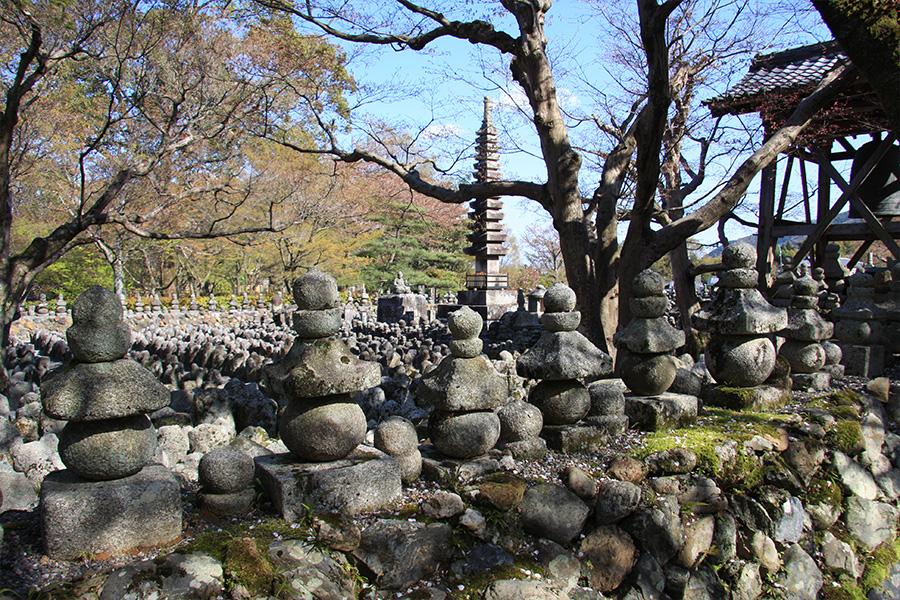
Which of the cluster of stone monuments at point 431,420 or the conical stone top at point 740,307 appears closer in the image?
the cluster of stone monuments at point 431,420

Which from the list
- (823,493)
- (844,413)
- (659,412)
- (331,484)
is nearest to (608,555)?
(659,412)

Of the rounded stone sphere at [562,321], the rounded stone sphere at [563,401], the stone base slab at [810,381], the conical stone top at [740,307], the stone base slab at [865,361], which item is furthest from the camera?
the stone base slab at [865,361]

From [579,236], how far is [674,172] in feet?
15.2

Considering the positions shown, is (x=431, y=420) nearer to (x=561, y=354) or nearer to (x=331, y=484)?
(x=331, y=484)

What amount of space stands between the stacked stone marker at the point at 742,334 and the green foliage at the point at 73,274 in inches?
1049

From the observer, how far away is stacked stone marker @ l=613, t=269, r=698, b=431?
4500mm

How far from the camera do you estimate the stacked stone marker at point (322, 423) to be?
300cm

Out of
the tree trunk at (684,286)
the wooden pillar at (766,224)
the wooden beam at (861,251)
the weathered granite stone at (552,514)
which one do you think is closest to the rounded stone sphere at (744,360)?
the weathered granite stone at (552,514)

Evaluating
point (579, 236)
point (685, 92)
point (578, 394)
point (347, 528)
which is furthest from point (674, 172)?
point (347, 528)

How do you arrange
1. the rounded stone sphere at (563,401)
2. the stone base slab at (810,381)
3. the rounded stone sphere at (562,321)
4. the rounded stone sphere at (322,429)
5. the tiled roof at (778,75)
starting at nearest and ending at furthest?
1. the rounded stone sphere at (322,429)
2. the rounded stone sphere at (563,401)
3. the rounded stone sphere at (562,321)
4. the stone base slab at (810,381)
5. the tiled roof at (778,75)

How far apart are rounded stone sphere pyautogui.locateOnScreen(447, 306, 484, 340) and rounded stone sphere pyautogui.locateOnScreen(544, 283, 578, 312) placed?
82 centimetres

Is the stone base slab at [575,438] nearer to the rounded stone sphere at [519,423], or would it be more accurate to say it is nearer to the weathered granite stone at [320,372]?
the rounded stone sphere at [519,423]

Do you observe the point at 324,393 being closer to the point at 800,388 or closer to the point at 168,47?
the point at 800,388

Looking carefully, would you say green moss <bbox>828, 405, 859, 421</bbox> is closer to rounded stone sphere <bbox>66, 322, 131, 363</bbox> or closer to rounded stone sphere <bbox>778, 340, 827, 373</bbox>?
rounded stone sphere <bbox>778, 340, 827, 373</bbox>
